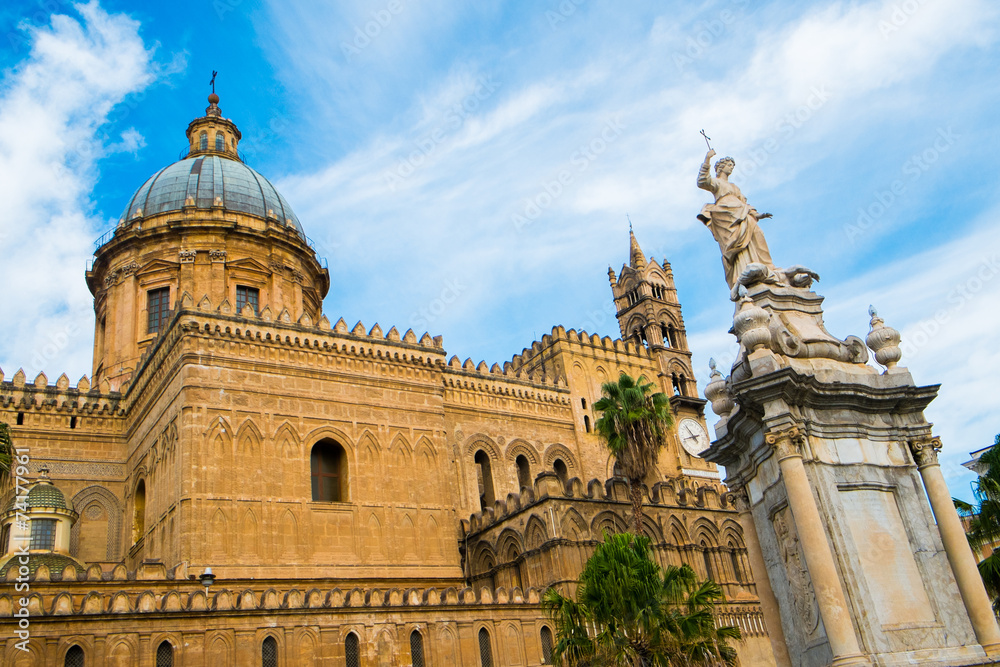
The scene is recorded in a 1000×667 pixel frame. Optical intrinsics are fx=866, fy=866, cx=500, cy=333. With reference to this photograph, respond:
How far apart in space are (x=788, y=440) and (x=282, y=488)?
17.4m

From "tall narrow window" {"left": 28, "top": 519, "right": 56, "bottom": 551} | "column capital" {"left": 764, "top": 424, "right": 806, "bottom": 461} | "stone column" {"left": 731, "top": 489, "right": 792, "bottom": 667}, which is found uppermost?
"tall narrow window" {"left": 28, "top": 519, "right": 56, "bottom": 551}

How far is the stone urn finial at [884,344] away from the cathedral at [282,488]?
12.1 metres

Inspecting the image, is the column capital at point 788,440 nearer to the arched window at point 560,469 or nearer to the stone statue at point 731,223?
the stone statue at point 731,223

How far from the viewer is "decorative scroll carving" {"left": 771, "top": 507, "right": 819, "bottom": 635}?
8.75m

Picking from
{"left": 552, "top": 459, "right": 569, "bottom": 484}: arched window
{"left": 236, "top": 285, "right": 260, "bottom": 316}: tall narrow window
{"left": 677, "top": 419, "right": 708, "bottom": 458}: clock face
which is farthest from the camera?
{"left": 677, "top": 419, "right": 708, "bottom": 458}: clock face

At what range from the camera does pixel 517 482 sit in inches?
Result: 1206

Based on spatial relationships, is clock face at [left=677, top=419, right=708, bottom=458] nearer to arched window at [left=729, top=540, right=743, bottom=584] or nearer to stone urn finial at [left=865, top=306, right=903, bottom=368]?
arched window at [left=729, top=540, right=743, bottom=584]

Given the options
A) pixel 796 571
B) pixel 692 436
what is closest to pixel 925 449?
pixel 796 571

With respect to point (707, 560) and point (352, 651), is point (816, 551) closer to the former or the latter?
point (352, 651)

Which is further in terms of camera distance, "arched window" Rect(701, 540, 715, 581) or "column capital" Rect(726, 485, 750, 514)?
"arched window" Rect(701, 540, 715, 581)

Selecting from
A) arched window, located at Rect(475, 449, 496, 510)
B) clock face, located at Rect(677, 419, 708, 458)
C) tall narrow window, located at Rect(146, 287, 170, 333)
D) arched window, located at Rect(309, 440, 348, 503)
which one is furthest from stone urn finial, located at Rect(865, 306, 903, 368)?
tall narrow window, located at Rect(146, 287, 170, 333)

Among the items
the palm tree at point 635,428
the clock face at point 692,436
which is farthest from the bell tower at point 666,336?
the palm tree at point 635,428

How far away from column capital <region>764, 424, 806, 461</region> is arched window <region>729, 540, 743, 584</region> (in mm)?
19527

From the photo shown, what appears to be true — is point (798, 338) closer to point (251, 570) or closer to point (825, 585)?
point (825, 585)
